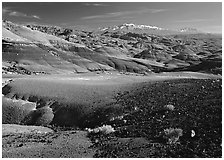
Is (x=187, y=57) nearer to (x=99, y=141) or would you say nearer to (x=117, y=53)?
(x=117, y=53)

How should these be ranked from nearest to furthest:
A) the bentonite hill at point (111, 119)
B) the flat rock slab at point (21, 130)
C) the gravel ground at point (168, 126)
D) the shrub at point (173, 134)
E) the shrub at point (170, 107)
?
1. the gravel ground at point (168, 126)
2. the bentonite hill at point (111, 119)
3. the shrub at point (173, 134)
4. the flat rock slab at point (21, 130)
5. the shrub at point (170, 107)

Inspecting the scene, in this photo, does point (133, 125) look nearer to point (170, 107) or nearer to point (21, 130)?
point (170, 107)

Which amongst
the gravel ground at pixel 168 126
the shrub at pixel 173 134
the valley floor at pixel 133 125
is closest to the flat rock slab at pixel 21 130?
the valley floor at pixel 133 125

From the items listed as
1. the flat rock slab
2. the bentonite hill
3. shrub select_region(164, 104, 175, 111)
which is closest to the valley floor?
the bentonite hill

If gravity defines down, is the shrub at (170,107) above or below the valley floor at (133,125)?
above

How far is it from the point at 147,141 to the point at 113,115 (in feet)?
26.4

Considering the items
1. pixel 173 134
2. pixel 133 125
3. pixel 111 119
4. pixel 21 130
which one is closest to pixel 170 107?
pixel 133 125

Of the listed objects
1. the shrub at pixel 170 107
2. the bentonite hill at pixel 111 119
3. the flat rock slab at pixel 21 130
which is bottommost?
the flat rock slab at pixel 21 130

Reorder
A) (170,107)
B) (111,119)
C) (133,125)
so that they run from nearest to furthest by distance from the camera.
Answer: (133,125)
(170,107)
(111,119)

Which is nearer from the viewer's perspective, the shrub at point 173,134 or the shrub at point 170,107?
the shrub at point 173,134

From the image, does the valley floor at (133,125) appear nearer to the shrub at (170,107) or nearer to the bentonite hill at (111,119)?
the bentonite hill at (111,119)

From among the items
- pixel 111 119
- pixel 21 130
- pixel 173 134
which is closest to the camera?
pixel 173 134

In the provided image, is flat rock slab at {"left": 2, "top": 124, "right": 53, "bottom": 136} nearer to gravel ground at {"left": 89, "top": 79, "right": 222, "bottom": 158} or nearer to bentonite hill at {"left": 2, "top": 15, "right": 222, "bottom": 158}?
bentonite hill at {"left": 2, "top": 15, "right": 222, "bottom": 158}

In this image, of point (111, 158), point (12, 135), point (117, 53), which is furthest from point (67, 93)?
point (117, 53)
